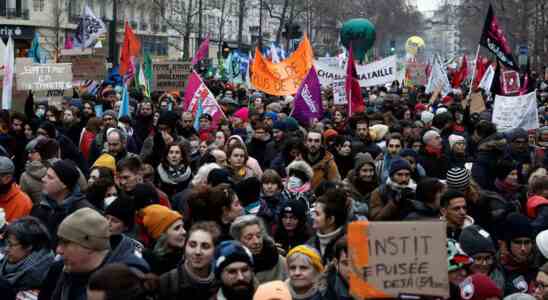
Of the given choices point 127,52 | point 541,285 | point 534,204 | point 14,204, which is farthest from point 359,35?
point 541,285

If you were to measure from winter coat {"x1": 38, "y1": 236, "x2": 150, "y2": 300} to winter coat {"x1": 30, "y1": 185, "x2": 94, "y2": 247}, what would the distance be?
1.25 metres

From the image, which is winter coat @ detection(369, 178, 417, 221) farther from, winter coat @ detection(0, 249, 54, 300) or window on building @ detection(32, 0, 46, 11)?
window on building @ detection(32, 0, 46, 11)

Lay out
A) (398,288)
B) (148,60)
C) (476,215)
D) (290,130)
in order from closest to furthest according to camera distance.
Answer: (398,288) → (476,215) → (290,130) → (148,60)

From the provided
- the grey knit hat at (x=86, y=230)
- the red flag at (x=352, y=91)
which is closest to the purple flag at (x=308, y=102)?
the red flag at (x=352, y=91)

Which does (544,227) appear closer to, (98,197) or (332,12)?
→ (98,197)

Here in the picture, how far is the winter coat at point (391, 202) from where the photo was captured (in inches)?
278

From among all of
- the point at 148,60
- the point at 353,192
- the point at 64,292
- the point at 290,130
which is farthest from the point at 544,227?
the point at 148,60

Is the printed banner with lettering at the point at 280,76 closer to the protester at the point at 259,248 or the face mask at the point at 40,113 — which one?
the face mask at the point at 40,113

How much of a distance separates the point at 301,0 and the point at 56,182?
4802cm

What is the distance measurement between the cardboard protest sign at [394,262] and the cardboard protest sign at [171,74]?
1281 cm

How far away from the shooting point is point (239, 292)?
4.71 meters

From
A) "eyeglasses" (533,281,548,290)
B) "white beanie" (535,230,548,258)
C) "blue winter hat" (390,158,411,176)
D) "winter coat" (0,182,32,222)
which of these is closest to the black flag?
"blue winter hat" (390,158,411,176)

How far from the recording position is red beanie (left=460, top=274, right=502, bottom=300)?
4672mm

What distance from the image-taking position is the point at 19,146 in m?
10.6
